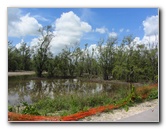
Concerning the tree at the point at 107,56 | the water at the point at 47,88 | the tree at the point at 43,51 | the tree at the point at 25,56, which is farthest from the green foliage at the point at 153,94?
the tree at the point at 25,56

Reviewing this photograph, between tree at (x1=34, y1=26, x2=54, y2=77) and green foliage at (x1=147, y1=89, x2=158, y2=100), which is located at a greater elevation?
tree at (x1=34, y1=26, x2=54, y2=77)

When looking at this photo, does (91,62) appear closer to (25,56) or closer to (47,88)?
(47,88)

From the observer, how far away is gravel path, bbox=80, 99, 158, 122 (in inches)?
162

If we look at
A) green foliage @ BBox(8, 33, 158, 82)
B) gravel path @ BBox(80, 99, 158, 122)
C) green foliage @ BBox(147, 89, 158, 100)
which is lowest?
gravel path @ BBox(80, 99, 158, 122)

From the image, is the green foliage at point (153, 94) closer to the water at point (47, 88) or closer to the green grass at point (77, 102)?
the green grass at point (77, 102)

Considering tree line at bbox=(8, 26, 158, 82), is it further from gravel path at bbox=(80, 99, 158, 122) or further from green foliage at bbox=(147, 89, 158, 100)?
gravel path at bbox=(80, 99, 158, 122)

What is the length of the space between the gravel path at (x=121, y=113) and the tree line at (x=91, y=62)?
0.34 meters

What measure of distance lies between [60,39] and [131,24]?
937 millimetres

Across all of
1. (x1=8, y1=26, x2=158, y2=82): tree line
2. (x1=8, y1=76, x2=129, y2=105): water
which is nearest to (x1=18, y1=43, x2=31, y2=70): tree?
(x1=8, y1=26, x2=158, y2=82): tree line

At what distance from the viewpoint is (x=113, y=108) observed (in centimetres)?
424

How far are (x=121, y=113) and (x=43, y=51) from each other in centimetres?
129

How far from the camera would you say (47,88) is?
4.23 m

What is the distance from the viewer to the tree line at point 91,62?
4.15 metres
